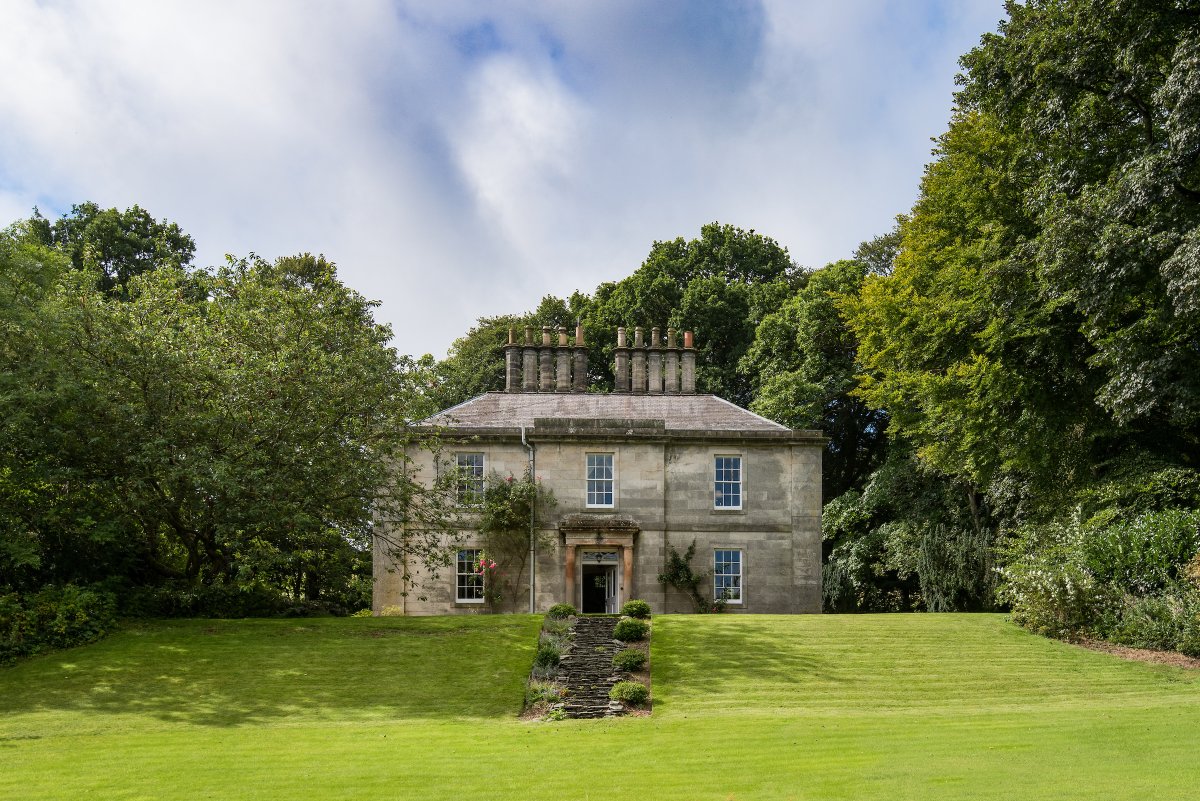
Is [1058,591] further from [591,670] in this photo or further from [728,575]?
[591,670]

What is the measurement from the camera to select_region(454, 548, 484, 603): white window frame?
31016 millimetres

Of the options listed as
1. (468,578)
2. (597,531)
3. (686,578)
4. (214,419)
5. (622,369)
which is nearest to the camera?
(214,419)

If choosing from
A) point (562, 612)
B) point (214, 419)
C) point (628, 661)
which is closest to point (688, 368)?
point (562, 612)

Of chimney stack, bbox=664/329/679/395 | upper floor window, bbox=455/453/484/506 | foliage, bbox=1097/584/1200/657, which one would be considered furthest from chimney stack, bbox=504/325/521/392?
foliage, bbox=1097/584/1200/657

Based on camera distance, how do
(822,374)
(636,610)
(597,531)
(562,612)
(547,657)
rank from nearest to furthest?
(547,657) < (636,610) < (562,612) < (597,531) < (822,374)

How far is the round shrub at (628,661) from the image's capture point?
21156 millimetres

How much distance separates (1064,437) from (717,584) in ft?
34.4

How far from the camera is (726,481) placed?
31734mm

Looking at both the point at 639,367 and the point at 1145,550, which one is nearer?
the point at 1145,550

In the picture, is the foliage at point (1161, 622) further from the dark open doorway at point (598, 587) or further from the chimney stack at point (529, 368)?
the chimney stack at point (529, 368)

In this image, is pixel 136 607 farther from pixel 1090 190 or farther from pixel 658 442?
pixel 1090 190

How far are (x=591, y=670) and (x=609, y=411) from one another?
14.1 meters

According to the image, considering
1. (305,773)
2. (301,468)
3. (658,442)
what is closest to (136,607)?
(301,468)

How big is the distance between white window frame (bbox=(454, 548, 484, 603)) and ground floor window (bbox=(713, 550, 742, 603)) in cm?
700
